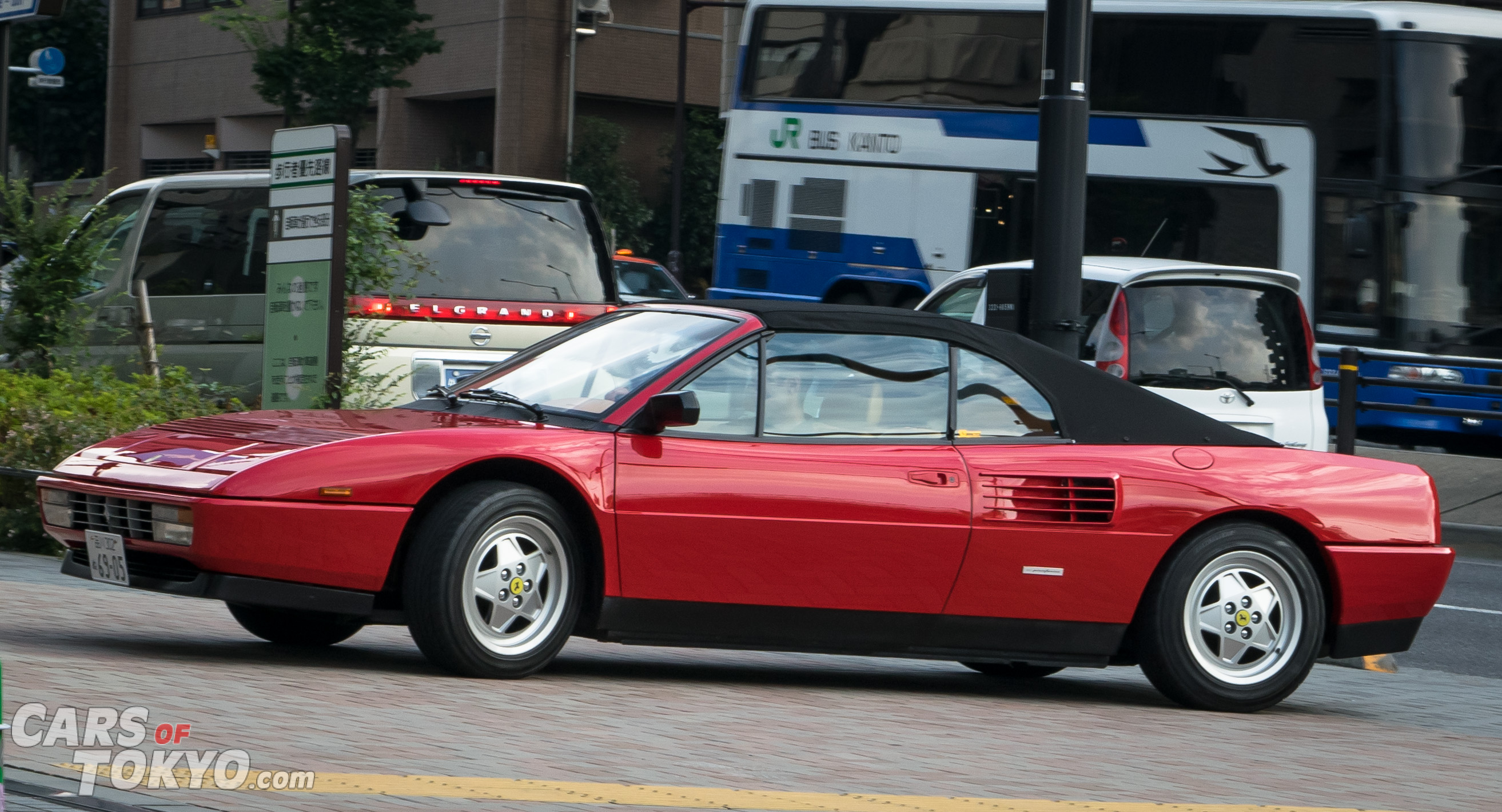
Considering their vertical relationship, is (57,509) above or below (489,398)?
below

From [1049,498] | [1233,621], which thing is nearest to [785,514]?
[1049,498]

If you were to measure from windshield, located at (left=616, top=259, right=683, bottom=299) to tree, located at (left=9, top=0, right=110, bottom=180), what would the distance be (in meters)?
32.2

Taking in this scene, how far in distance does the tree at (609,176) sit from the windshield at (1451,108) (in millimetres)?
23760

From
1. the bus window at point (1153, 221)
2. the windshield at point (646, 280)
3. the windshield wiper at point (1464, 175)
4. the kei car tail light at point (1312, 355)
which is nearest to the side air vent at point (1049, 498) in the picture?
the kei car tail light at point (1312, 355)

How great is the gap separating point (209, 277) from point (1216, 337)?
6.01 metres

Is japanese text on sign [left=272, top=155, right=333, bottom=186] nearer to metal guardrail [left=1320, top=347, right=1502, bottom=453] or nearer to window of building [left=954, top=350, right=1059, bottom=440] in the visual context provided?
window of building [left=954, top=350, right=1059, bottom=440]

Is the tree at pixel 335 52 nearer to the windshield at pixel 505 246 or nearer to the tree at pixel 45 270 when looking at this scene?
the tree at pixel 45 270

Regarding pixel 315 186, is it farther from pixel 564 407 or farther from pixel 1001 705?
pixel 1001 705

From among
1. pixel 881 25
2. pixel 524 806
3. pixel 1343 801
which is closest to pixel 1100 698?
pixel 1343 801

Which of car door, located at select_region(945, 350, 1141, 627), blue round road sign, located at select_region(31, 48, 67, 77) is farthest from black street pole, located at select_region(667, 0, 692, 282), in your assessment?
car door, located at select_region(945, 350, 1141, 627)

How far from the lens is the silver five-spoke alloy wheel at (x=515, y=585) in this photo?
6.02 metres

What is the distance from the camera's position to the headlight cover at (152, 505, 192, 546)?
585cm

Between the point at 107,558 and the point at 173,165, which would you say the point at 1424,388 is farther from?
the point at 173,165

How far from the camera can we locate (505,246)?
11.1 meters
